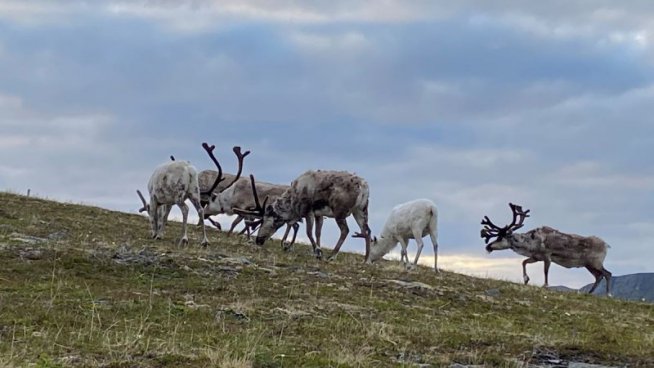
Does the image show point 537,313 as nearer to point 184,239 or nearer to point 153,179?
point 184,239

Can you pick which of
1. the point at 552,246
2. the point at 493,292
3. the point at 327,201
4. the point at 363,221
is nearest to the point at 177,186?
the point at 327,201

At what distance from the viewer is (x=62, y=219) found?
21266 millimetres

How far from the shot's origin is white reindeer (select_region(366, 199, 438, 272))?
66.9ft

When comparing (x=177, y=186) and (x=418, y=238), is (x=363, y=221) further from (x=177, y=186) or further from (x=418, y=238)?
(x=177, y=186)

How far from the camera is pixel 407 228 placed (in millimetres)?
21031

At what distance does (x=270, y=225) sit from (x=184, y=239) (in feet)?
15.8

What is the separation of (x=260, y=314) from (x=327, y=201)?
32.5ft

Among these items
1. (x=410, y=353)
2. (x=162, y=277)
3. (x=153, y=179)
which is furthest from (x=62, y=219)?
(x=410, y=353)

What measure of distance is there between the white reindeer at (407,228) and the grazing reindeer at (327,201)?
31.6 inches

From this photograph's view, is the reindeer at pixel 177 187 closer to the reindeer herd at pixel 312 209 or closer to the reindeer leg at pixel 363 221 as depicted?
the reindeer herd at pixel 312 209

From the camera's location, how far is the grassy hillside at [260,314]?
8414 mm

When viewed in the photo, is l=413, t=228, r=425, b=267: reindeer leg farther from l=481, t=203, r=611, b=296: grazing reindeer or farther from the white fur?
l=481, t=203, r=611, b=296: grazing reindeer

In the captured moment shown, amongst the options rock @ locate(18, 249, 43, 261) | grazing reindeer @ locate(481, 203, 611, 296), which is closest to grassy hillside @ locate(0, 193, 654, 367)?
rock @ locate(18, 249, 43, 261)

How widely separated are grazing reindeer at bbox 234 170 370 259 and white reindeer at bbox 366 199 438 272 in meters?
0.80
